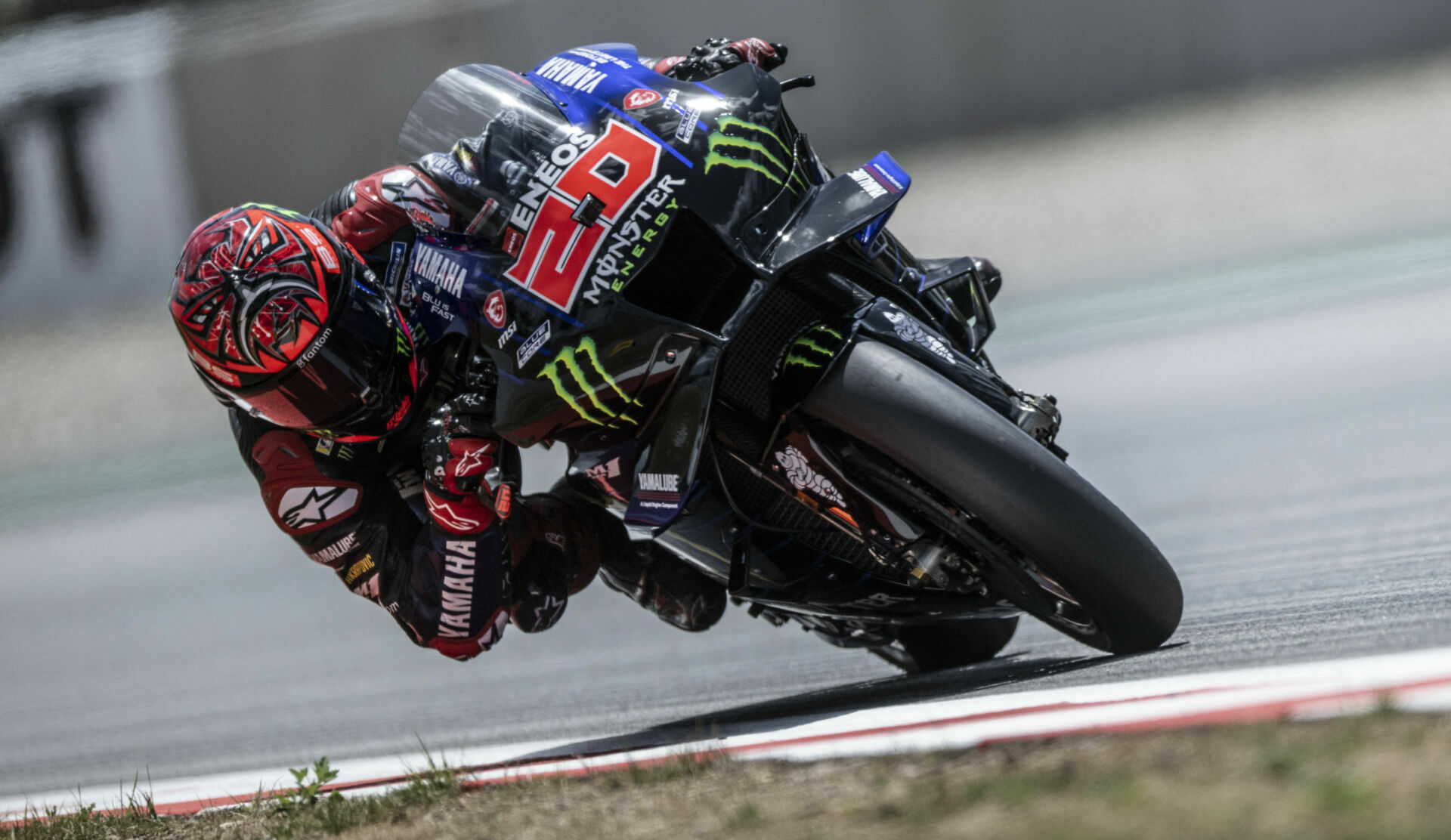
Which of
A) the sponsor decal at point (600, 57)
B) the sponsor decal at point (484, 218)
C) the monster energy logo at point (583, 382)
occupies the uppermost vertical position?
the sponsor decal at point (600, 57)

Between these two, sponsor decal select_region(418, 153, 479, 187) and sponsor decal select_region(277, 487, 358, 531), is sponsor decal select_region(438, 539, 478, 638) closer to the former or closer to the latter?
sponsor decal select_region(277, 487, 358, 531)

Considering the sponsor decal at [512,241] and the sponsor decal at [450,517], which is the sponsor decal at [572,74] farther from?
the sponsor decal at [450,517]

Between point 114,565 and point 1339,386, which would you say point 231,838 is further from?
point 114,565

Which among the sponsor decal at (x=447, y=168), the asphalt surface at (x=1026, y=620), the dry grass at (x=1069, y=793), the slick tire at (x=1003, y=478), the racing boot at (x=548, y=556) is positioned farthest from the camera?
the racing boot at (x=548, y=556)

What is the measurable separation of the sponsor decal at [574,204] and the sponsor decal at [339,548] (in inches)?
39.1

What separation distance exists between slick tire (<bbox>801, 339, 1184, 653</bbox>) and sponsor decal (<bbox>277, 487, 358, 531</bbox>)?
4.31 ft

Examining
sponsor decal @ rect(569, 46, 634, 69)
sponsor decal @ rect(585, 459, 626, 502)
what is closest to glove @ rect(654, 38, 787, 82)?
sponsor decal @ rect(569, 46, 634, 69)

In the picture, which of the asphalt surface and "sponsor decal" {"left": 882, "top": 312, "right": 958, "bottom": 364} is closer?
"sponsor decal" {"left": 882, "top": 312, "right": 958, "bottom": 364}

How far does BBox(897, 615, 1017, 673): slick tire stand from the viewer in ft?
11.1

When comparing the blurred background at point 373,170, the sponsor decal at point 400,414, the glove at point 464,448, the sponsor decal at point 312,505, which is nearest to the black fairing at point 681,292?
the glove at point 464,448

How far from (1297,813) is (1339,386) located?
3.39 meters

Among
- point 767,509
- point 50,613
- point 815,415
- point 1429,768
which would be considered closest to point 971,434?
point 815,415

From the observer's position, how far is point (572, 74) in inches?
110

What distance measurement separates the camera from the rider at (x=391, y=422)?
286cm
